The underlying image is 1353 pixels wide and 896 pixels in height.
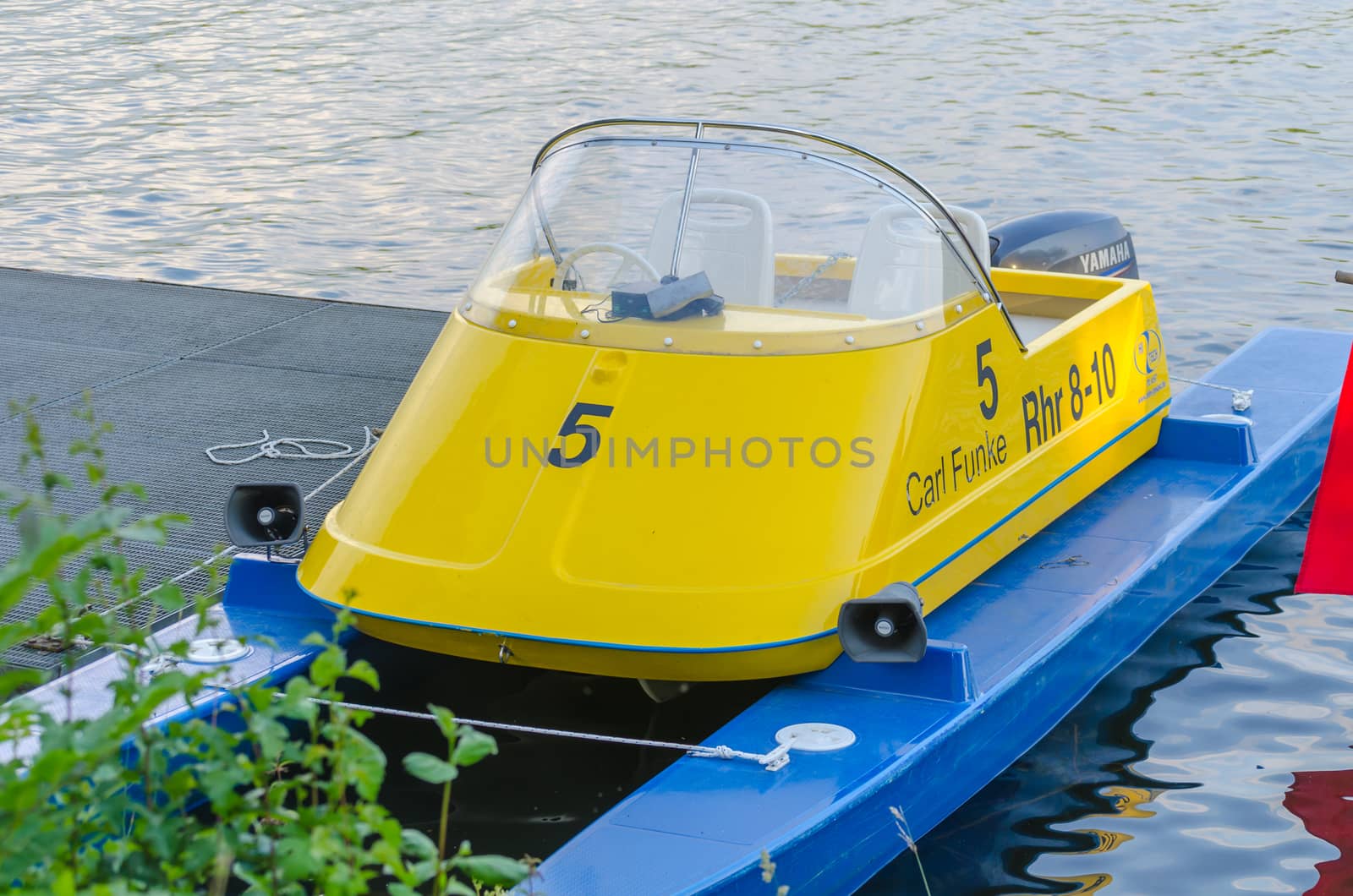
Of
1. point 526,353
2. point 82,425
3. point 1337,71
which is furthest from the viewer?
point 1337,71

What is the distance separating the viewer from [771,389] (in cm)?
377

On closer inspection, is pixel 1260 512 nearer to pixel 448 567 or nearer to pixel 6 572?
pixel 448 567

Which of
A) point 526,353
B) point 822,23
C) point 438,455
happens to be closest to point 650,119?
point 526,353

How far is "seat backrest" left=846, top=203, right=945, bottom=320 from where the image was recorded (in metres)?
4.16

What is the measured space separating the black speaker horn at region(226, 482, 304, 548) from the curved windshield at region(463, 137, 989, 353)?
2.32 ft

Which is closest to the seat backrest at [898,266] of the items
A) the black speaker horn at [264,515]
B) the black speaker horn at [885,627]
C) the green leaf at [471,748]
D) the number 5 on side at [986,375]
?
the number 5 on side at [986,375]

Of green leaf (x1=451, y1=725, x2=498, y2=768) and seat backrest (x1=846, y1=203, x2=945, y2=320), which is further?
seat backrest (x1=846, y1=203, x2=945, y2=320)

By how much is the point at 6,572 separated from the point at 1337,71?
14.8m

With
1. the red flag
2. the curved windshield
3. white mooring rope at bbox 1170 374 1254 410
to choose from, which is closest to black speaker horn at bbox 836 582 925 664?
Answer: the curved windshield

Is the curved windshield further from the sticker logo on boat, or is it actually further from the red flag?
the red flag

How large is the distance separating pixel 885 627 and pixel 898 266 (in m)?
1.23

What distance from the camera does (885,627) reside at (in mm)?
3432

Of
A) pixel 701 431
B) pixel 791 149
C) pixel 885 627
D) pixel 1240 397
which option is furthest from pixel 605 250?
pixel 1240 397

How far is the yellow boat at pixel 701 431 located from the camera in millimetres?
3580
